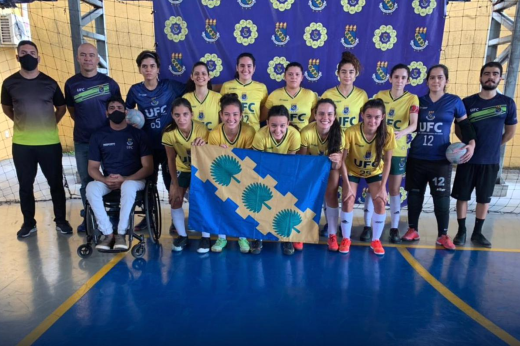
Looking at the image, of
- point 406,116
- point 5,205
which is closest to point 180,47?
point 406,116

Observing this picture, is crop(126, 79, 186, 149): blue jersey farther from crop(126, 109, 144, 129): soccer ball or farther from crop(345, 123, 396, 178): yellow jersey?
crop(345, 123, 396, 178): yellow jersey

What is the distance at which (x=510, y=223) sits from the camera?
416cm

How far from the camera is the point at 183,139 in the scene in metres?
3.21

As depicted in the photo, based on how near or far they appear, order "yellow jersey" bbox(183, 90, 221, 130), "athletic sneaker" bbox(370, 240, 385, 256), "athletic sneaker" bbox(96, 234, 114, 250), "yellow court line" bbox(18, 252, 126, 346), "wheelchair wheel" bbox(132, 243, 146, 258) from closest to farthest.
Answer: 1. "yellow court line" bbox(18, 252, 126, 346)
2. "athletic sneaker" bbox(96, 234, 114, 250)
3. "wheelchair wheel" bbox(132, 243, 146, 258)
4. "athletic sneaker" bbox(370, 240, 385, 256)
5. "yellow jersey" bbox(183, 90, 221, 130)

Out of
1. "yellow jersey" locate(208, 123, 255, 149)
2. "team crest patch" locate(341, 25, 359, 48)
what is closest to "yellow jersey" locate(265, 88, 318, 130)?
"yellow jersey" locate(208, 123, 255, 149)

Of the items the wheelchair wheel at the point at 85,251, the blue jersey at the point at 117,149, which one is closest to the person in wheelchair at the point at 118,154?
the blue jersey at the point at 117,149

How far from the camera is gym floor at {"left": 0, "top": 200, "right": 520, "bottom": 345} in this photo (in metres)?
2.16

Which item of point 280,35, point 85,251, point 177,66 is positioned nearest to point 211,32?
point 177,66

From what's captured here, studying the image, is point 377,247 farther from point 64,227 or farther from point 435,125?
point 64,227

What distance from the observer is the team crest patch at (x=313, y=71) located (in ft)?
13.7

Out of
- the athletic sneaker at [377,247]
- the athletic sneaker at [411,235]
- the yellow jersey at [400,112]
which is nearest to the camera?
the athletic sneaker at [377,247]

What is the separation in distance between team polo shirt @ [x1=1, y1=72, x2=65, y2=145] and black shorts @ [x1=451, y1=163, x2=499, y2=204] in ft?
12.9

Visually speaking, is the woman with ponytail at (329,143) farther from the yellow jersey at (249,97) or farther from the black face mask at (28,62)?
Result: the black face mask at (28,62)

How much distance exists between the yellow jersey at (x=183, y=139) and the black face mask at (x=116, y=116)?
407 mm
